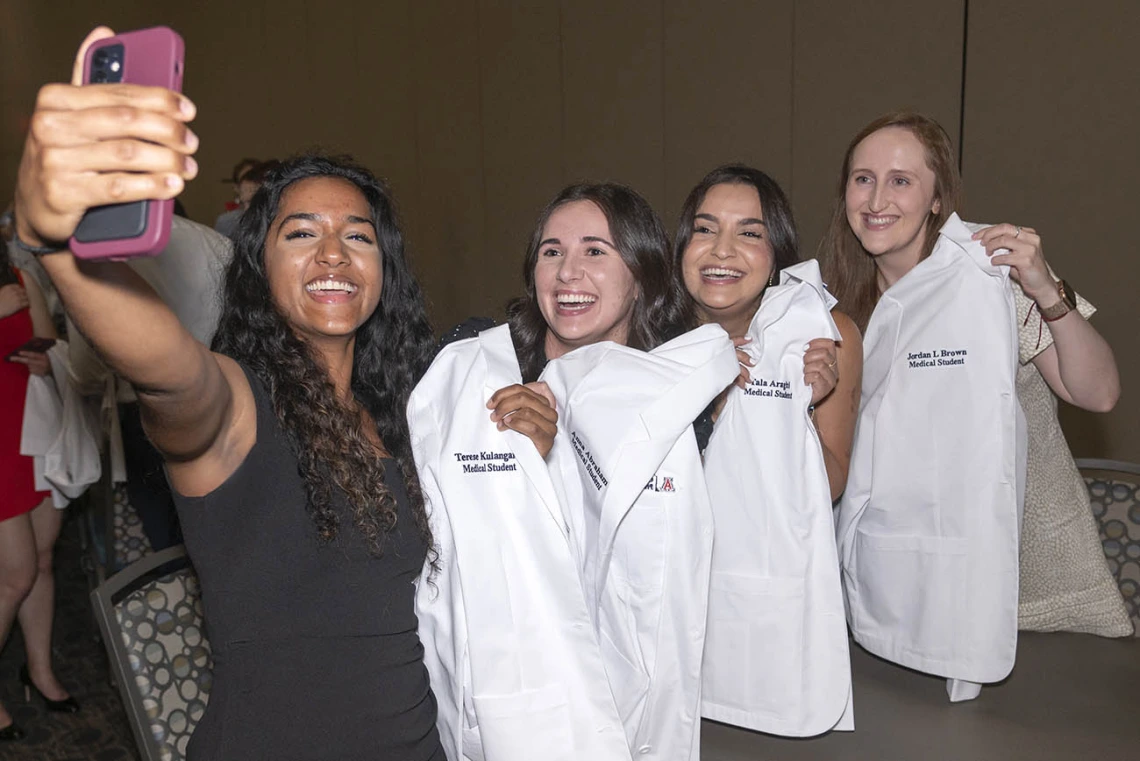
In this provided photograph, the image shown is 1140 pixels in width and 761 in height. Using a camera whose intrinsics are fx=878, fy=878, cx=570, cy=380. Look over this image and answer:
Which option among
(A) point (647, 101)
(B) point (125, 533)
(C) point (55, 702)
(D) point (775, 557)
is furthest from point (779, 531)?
(A) point (647, 101)

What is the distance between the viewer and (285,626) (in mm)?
1229

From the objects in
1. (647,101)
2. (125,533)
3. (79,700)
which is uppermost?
(647,101)

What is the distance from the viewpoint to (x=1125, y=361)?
11.8 ft

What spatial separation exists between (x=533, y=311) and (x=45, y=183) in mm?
1286

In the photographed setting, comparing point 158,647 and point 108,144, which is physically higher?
point 108,144

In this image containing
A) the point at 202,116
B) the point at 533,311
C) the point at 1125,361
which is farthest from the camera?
the point at 202,116

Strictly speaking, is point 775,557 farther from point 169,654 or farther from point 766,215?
point 169,654

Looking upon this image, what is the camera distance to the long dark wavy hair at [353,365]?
50.9 inches

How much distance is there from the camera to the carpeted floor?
111 inches

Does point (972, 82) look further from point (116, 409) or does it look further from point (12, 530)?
point (12, 530)

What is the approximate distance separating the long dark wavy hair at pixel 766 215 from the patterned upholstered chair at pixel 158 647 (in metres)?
1.16

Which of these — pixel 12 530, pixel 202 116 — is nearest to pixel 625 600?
pixel 12 530

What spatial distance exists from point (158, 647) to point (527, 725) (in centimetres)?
60

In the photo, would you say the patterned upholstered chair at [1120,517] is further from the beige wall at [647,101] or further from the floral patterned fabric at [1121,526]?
the beige wall at [647,101]
